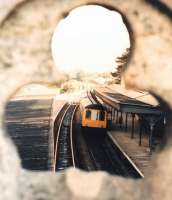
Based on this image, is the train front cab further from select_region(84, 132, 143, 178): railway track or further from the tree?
the tree

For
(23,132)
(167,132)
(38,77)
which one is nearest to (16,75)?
(38,77)

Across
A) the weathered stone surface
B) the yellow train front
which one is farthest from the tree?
the yellow train front

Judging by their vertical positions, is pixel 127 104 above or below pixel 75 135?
above

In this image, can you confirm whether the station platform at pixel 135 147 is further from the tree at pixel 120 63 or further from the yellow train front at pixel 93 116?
the tree at pixel 120 63

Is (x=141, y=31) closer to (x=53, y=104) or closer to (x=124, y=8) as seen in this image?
(x=124, y=8)

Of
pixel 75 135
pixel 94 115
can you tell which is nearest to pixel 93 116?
pixel 94 115

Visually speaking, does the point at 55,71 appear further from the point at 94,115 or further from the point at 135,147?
the point at 135,147
